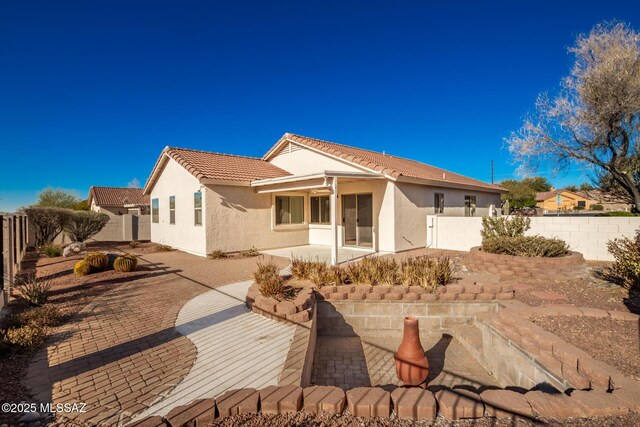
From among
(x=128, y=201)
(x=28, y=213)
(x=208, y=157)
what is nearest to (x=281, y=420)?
(x=208, y=157)

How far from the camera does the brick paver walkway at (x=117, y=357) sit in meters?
3.12

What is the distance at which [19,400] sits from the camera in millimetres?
3090

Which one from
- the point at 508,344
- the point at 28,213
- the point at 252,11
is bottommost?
the point at 508,344

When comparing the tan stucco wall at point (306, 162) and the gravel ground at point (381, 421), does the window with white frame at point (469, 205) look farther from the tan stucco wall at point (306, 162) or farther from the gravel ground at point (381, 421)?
the gravel ground at point (381, 421)

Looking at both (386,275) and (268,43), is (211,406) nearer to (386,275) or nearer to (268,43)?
(386,275)

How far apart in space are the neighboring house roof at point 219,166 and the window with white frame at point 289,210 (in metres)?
1.23

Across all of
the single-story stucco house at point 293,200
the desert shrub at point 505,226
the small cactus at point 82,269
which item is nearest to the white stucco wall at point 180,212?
the single-story stucco house at point 293,200

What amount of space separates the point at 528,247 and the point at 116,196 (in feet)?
119

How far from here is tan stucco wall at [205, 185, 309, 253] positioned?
12.2 meters

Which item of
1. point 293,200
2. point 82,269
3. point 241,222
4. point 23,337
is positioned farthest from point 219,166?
point 23,337

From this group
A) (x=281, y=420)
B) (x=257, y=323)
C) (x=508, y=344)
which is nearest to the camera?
(x=281, y=420)

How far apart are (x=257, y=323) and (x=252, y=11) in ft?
39.4

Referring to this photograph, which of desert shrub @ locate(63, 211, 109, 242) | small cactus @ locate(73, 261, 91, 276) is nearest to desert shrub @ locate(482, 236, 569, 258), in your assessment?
small cactus @ locate(73, 261, 91, 276)

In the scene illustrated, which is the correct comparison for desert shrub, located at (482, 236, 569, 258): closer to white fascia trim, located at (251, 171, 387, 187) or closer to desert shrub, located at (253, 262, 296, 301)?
white fascia trim, located at (251, 171, 387, 187)
